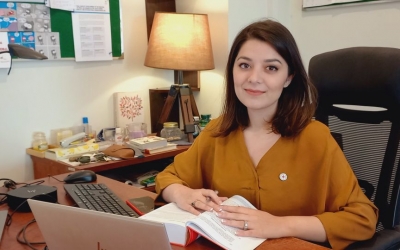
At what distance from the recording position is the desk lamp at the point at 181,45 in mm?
2377

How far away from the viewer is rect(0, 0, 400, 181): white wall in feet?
7.31

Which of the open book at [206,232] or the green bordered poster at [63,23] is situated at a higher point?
the green bordered poster at [63,23]

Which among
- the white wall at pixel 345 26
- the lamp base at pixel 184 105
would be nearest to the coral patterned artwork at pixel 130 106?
Result: the lamp base at pixel 184 105

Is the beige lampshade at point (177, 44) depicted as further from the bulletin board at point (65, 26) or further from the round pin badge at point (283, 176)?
the round pin badge at point (283, 176)

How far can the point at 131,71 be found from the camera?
8.73 ft

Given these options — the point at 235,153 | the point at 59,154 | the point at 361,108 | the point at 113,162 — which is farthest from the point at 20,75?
the point at 361,108

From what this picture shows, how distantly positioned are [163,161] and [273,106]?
1.30 metres

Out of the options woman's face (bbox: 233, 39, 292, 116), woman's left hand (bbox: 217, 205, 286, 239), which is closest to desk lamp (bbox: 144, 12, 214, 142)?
woman's face (bbox: 233, 39, 292, 116)

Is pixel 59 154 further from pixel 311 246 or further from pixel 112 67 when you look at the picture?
pixel 311 246

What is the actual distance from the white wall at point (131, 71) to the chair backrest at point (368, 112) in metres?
0.85

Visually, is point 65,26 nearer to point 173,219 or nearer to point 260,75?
point 260,75

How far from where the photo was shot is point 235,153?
49.8 inches

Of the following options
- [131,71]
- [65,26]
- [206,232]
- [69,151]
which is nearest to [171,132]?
[131,71]

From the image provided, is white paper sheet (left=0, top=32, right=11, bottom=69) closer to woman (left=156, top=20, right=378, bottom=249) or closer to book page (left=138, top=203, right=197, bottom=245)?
woman (left=156, top=20, right=378, bottom=249)
